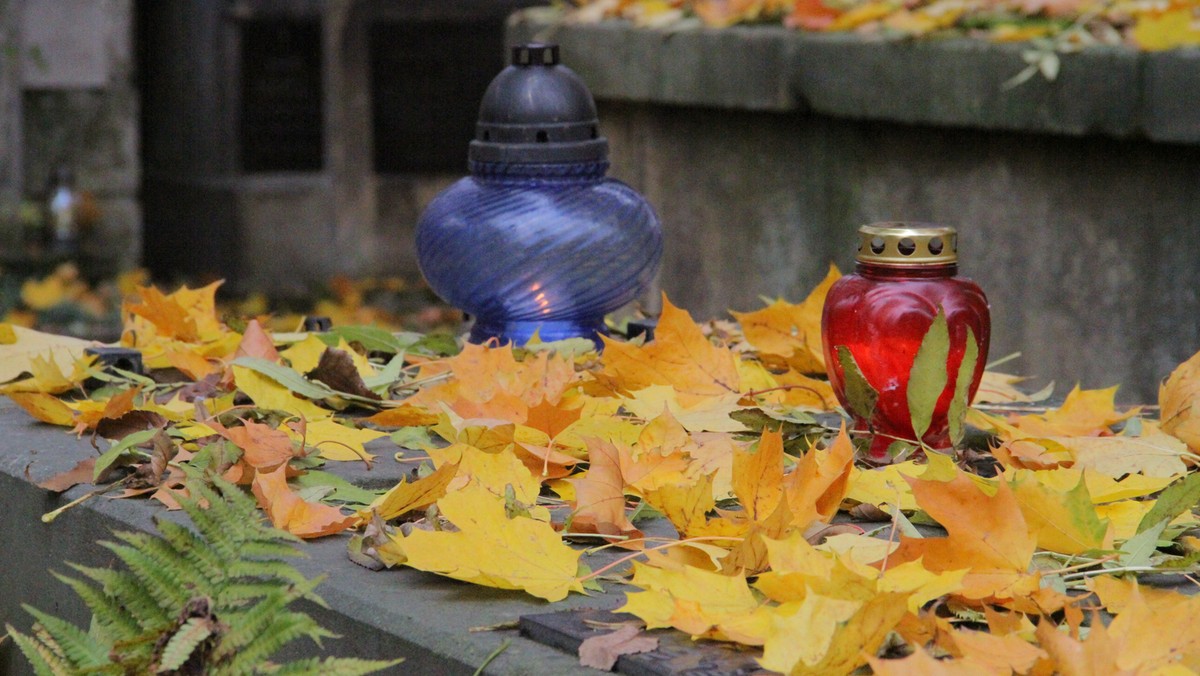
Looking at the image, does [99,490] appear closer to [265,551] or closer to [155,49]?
[265,551]

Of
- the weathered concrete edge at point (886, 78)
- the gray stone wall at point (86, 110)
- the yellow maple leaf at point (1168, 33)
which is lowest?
the gray stone wall at point (86, 110)

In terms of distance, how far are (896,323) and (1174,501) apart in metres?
0.36

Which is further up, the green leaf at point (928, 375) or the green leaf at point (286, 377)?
the green leaf at point (928, 375)

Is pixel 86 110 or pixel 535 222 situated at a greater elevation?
pixel 535 222

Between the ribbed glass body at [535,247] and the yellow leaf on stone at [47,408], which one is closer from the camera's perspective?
the yellow leaf on stone at [47,408]

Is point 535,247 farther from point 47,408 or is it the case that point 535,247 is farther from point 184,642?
point 184,642

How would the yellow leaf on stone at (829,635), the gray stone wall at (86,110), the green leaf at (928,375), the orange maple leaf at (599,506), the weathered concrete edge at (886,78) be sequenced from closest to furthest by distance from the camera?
1. the yellow leaf on stone at (829,635)
2. the orange maple leaf at (599,506)
3. the green leaf at (928,375)
4. the weathered concrete edge at (886,78)
5. the gray stone wall at (86,110)

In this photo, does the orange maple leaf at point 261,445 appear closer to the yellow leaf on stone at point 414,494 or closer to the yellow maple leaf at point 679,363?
the yellow leaf on stone at point 414,494

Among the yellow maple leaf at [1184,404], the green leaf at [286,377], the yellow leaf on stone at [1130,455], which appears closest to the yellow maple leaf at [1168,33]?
the yellow maple leaf at [1184,404]

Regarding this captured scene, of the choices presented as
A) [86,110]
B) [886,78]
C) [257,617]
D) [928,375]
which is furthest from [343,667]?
[86,110]

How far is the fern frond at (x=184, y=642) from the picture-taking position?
1.04 meters

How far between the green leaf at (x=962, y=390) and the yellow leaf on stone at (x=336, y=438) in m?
0.56

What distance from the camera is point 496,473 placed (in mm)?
1360

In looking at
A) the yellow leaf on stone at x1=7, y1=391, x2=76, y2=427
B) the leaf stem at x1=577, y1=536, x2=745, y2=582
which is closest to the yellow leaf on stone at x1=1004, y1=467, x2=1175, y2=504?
the leaf stem at x1=577, y1=536, x2=745, y2=582
